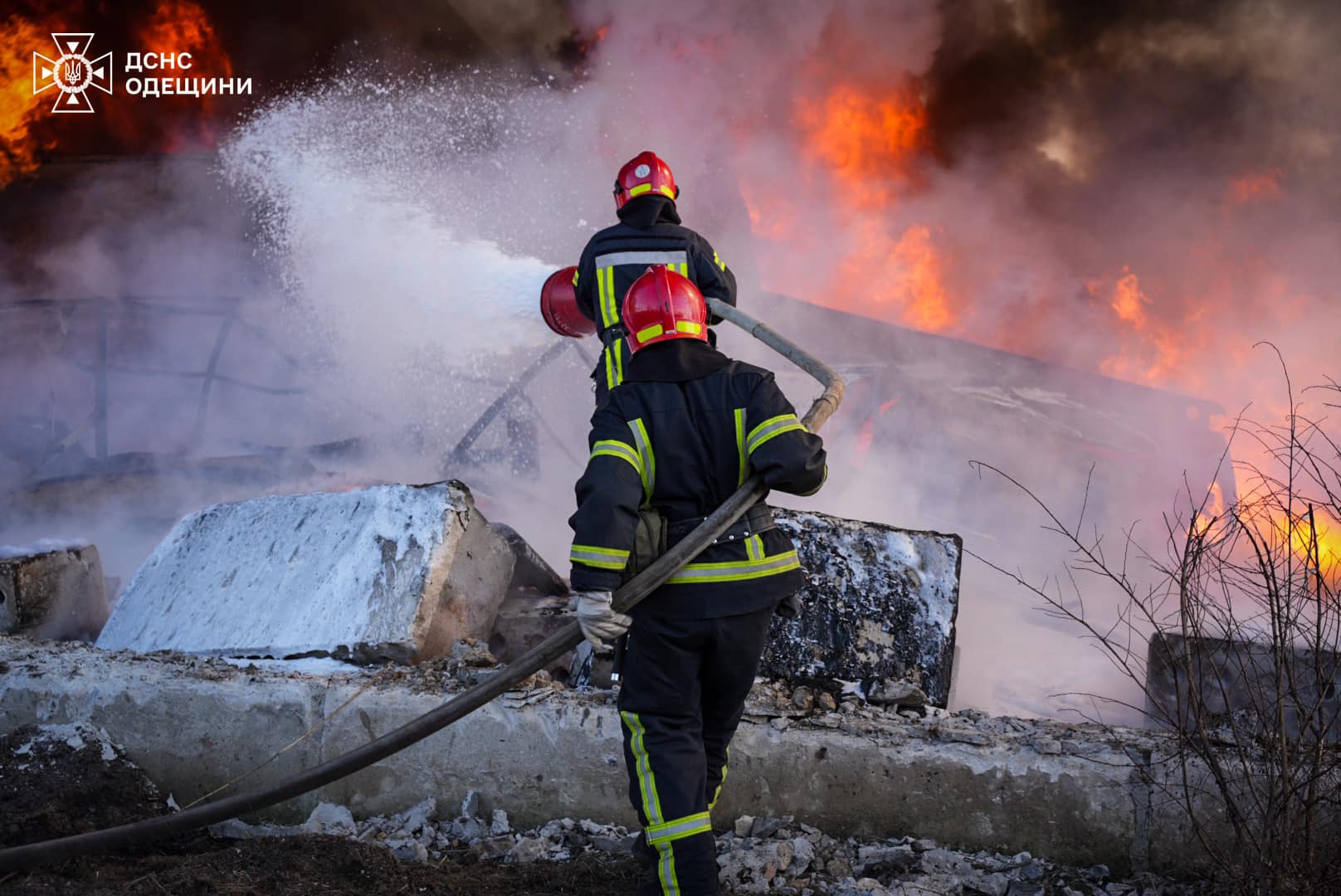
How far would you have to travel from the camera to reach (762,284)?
10.3m

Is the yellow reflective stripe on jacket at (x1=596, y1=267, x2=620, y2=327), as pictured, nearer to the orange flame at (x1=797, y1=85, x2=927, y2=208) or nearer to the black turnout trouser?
the black turnout trouser

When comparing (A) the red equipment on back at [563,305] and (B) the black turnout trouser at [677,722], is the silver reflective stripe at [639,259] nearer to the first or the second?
(A) the red equipment on back at [563,305]

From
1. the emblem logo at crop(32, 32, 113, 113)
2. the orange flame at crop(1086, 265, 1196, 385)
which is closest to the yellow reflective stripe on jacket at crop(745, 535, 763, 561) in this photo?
the orange flame at crop(1086, 265, 1196, 385)

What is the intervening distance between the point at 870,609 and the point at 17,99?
991 cm

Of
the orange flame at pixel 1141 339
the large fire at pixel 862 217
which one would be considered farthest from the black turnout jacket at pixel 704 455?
the large fire at pixel 862 217

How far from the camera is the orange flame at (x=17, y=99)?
9.18 meters

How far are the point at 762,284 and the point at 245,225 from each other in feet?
17.3

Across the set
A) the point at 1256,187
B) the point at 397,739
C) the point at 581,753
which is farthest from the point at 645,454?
the point at 1256,187

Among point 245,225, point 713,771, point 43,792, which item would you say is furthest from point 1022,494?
point 245,225

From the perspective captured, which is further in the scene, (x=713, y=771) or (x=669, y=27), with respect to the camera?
(x=669, y=27)

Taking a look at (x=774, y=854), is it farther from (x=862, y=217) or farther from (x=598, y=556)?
(x=862, y=217)

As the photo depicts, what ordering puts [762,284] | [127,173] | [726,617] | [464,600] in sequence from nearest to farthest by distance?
1. [726,617]
2. [464,600]
3. [127,173]
4. [762,284]

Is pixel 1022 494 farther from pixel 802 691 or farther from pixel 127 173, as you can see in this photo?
pixel 127 173

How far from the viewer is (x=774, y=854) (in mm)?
2844
